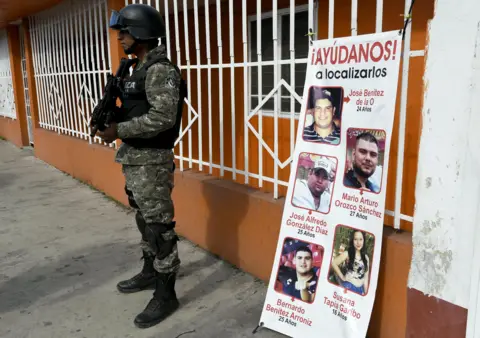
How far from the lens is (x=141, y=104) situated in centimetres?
269

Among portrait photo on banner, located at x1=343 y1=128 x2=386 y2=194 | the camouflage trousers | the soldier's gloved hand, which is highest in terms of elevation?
the soldier's gloved hand

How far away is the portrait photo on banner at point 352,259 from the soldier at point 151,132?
1080 millimetres

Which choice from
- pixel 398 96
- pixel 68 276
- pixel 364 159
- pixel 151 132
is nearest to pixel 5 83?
pixel 68 276

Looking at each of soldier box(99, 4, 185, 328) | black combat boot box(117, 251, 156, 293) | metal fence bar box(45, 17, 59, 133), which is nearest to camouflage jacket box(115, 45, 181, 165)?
soldier box(99, 4, 185, 328)

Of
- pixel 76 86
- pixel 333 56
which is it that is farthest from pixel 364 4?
pixel 76 86

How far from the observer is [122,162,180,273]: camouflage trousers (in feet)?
9.12

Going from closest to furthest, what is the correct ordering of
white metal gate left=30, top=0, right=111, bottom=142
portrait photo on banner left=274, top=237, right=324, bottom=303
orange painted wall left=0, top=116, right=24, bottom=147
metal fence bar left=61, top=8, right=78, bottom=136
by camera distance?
portrait photo on banner left=274, top=237, right=324, bottom=303
white metal gate left=30, top=0, right=111, bottom=142
metal fence bar left=61, top=8, right=78, bottom=136
orange painted wall left=0, top=116, right=24, bottom=147

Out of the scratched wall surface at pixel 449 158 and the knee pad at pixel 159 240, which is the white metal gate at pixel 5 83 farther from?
the scratched wall surface at pixel 449 158

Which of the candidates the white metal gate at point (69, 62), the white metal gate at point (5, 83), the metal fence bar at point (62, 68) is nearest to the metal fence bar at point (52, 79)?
the white metal gate at point (69, 62)

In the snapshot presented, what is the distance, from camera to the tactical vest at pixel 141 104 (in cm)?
263

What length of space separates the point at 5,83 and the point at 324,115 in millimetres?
10670

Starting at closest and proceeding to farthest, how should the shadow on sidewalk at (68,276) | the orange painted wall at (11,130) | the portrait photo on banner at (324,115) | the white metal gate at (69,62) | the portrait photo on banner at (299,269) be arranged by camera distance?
the portrait photo on banner at (324,115) < the portrait photo on banner at (299,269) < the shadow on sidewalk at (68,276) < the white metal gate at (69,62) < the orange painted wall at (11,130)

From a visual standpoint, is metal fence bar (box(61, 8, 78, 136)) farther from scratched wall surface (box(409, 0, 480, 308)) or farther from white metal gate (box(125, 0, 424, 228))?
scratched wall surface (box(409, 0, 480, 308))

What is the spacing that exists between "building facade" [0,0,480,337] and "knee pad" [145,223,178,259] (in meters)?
0.81
